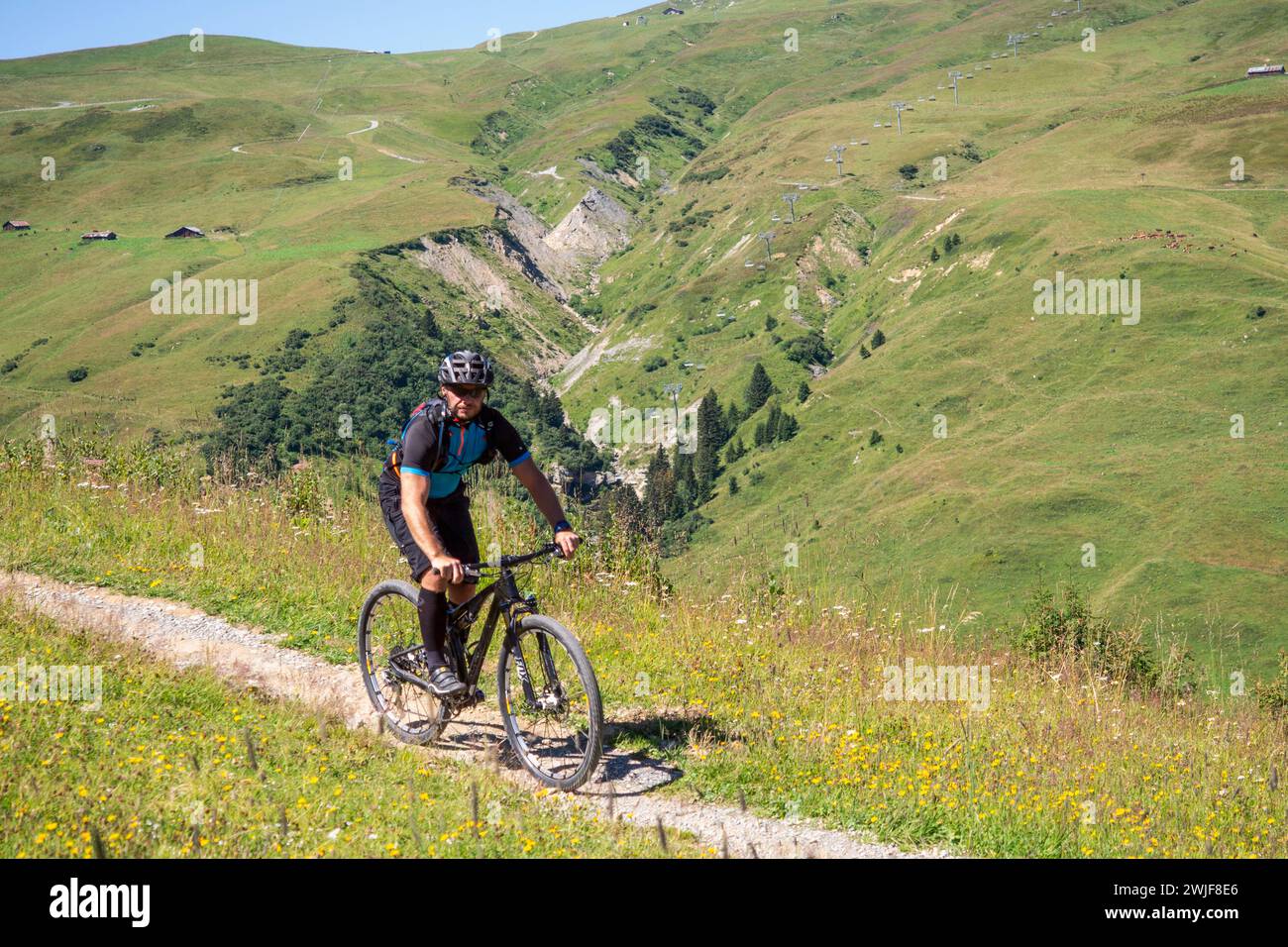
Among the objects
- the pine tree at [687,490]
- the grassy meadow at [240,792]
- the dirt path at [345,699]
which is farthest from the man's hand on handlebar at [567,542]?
the pine tree at [687,490]

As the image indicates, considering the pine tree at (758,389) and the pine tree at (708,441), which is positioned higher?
the pine tree at (758,389)

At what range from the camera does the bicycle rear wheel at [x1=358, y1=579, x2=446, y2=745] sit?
845cm

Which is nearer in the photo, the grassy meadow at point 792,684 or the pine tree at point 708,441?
the grassy meadow at point 792,684

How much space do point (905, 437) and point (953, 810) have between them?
13860cm

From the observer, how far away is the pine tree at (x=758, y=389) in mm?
175000

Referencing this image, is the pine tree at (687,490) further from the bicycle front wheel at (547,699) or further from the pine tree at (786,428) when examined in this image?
the bicycle front wheel at (547,699)

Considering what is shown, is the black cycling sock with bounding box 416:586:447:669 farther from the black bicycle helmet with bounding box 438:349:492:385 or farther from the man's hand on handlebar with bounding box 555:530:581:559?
the black bicycle helmet with bounding box 438:349:492:385

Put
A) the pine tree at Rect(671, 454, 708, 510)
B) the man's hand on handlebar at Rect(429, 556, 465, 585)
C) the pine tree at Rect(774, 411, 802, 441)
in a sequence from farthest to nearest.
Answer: the pine tree at Rect(774, 411, 802, 441), the pine tree at Rect(671, 454, 708, 510), the man's hand on handlebar at Rect(429, 556, 465, 585)

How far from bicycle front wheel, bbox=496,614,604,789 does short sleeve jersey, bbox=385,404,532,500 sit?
1.21 m

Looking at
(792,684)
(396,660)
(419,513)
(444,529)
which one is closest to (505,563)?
(419,513)

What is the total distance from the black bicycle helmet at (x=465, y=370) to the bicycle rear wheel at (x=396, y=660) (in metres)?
2.25

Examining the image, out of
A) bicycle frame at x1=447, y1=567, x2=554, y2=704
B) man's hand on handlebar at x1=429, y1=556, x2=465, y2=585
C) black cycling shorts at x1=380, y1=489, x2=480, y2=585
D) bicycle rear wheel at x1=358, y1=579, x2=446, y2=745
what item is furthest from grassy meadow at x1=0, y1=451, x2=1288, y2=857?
man's hand on handlebar at x1=429, y1=556, x2=465, y2=585
